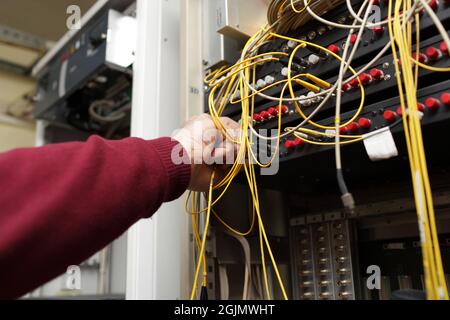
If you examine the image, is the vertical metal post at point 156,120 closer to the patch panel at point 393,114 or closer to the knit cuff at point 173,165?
the knit cuff at point 173,165

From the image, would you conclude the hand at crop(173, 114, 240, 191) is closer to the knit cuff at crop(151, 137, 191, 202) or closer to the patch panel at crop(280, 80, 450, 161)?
the knit cuff at crop(151, 137, 191, 202)

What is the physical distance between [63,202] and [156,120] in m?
0.47

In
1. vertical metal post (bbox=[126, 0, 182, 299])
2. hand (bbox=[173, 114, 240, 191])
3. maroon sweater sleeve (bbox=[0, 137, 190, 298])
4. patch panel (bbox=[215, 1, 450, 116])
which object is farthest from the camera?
vertical metal post (bbox=[126, 0, 182, 299])

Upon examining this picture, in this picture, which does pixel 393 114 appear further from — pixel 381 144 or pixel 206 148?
pixel 206 148

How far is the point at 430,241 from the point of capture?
471mm

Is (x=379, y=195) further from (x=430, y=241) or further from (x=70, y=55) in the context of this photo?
(x=70, y=55)

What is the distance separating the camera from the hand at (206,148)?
28.6 inches

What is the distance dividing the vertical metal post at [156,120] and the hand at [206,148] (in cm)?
19

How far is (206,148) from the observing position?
28.9 inches

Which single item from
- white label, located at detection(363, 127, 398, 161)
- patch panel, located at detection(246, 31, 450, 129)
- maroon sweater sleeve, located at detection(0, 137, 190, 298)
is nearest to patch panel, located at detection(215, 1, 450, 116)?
patch panel, located at detection(246, 31, 450, 129)

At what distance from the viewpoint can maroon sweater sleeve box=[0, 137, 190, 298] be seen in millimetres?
496

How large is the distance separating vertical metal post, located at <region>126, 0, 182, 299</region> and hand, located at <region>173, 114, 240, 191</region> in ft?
0.63

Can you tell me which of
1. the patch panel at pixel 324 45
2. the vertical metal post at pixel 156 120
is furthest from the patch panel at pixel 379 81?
the vertical metal post at pixel 156 120

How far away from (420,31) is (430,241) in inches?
13.0
